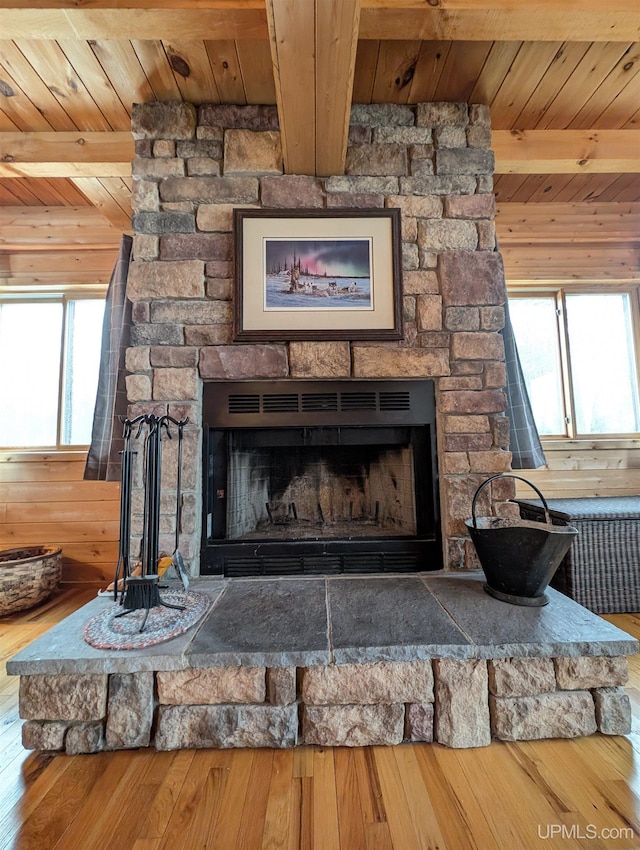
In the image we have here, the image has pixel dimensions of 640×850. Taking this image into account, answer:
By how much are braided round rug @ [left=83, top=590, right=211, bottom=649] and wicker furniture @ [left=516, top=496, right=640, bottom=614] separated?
5.85ft

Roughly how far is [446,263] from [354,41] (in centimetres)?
86

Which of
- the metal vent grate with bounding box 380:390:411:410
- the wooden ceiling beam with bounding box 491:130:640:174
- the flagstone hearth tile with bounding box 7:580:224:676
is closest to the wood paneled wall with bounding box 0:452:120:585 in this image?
the flagstone hearth tile with bounding box 7:580:224:676

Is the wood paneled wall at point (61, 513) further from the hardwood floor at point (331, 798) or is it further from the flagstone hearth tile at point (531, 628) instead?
the flagstone hearth tile at point (531, 628)

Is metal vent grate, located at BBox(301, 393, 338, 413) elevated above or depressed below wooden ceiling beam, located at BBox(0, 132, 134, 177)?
below

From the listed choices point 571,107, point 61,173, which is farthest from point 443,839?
point 61,173

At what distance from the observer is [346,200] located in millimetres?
1789

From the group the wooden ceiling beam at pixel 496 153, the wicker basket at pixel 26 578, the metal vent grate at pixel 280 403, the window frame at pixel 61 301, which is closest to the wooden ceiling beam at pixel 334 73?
the wooden ceiling beam at pixel 496 153

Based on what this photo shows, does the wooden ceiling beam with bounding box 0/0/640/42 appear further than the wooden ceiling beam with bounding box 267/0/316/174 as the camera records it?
Yes

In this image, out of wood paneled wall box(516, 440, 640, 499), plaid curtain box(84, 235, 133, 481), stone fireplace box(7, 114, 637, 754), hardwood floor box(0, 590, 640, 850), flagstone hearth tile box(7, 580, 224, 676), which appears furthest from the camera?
wood paneled wall box(516, 440, 640, 499)

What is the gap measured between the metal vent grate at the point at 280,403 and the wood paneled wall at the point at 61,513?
144 cm

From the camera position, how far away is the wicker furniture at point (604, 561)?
2.01 meters

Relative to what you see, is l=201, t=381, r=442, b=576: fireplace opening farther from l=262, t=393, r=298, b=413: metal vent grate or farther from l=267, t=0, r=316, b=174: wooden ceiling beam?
l=267, t=0, r=316, b=174: wooden ceiling beam

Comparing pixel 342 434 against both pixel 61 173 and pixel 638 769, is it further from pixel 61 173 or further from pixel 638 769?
pixel 61 173

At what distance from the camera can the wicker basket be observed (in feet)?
6.98
